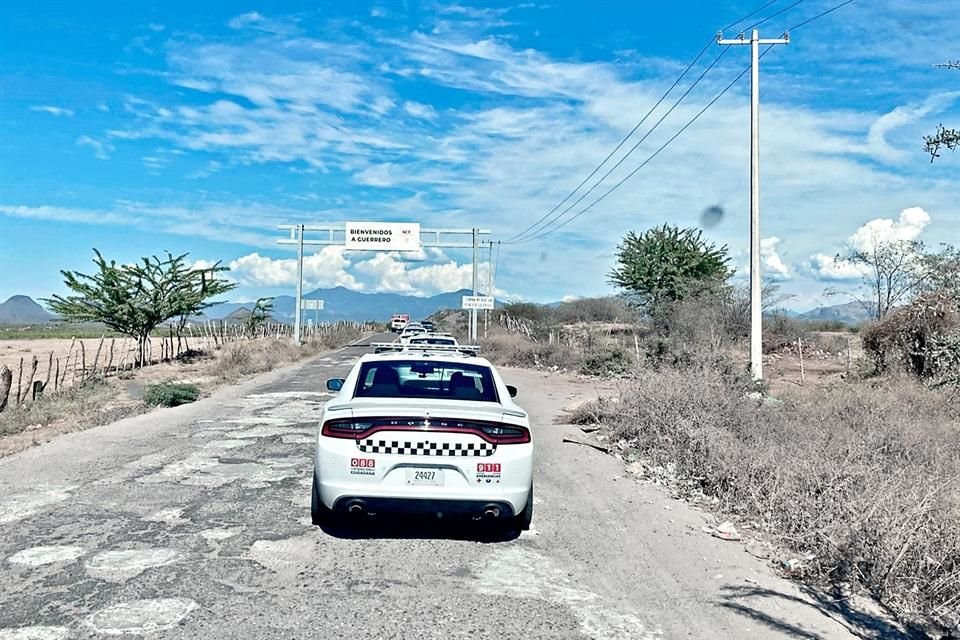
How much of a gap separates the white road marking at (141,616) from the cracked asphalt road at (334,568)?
0.02 meters

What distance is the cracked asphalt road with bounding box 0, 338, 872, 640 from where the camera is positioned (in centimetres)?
488

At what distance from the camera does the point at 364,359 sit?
317 inches

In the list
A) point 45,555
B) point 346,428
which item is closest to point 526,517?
point 346,428

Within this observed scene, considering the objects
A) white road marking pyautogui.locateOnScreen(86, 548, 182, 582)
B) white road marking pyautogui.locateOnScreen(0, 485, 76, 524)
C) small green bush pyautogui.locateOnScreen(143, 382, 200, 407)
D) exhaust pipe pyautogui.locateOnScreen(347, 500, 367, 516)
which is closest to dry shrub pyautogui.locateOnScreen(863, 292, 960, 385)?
exhaust pipe pyautogui.locateOnScreen(347, 500, 367, 516)

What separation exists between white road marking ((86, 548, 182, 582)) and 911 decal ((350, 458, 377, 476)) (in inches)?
55.7

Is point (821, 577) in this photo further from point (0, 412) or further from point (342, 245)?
point (342, 245)

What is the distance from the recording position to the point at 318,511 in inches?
272

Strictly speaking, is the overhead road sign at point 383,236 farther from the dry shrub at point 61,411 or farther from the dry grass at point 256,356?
the dry shrub at point 61,411

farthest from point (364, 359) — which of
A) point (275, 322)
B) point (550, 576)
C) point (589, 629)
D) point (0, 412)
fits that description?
point (275, 322)

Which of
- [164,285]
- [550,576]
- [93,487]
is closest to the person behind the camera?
[550,576]

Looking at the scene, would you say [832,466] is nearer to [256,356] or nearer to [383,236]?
[256,356]

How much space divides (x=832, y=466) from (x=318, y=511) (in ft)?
15.9

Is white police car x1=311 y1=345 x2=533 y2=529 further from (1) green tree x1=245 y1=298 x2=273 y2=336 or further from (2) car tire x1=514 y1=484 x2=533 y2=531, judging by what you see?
(1) green tree x1=245 y1=298 x2=273 y2=336

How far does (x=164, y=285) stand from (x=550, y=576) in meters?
33.3
